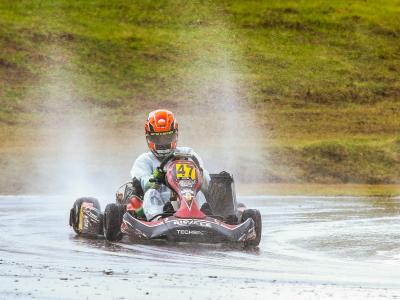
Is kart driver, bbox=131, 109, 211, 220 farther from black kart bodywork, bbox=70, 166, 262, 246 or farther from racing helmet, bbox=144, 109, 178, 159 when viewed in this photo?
black kart bodywork, bbox=70, 166, 262, 246

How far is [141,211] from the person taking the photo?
15.3m

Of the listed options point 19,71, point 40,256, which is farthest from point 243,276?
point 19,71

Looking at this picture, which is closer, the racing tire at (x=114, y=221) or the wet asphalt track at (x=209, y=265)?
the wet asphalt track at (x=209, y=265)

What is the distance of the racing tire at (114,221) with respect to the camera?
14.9m

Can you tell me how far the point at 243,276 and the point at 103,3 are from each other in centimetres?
6190

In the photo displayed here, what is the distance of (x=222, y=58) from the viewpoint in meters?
65.4

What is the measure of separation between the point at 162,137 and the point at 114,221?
154 cm

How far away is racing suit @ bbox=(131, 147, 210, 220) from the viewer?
14984mm

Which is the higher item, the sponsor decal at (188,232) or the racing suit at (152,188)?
the racing suit at (152,188)

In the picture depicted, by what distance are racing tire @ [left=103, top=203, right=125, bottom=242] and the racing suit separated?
0.29 m

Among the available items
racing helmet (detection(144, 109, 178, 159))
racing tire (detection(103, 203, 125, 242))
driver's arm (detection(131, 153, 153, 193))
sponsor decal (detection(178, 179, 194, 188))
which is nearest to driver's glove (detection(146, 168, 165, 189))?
driver's arm (detection(131, 153, 153, 193))

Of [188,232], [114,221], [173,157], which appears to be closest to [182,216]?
[188,232]

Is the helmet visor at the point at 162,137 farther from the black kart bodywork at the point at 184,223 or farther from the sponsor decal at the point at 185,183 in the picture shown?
the sponsor decal at the point at 185,183

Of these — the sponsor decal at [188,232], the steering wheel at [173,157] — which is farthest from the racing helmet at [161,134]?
the sponsor decal at [188,232]
